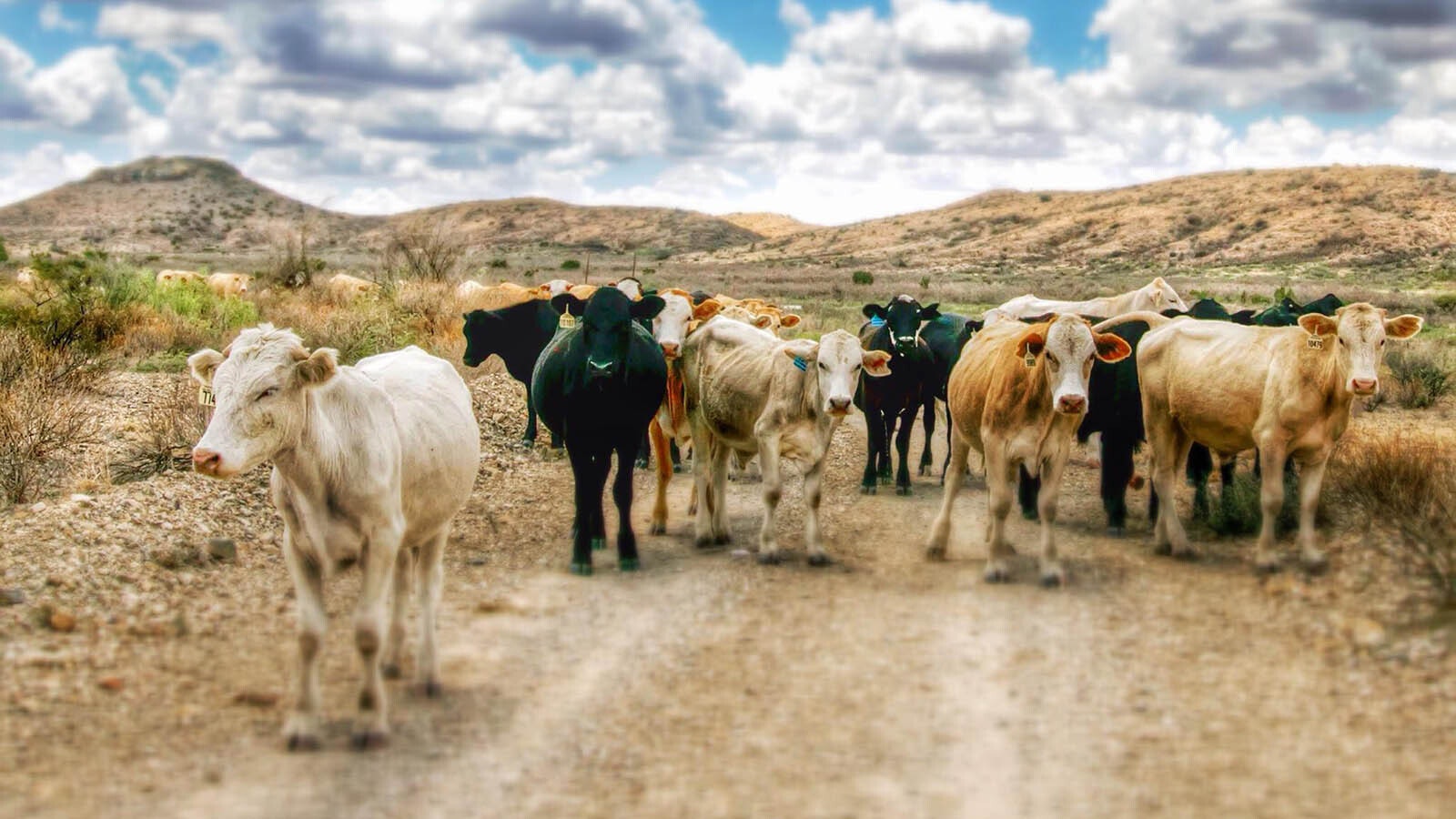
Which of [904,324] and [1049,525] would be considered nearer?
[1049,525]

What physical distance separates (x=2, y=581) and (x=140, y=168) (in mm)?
136805

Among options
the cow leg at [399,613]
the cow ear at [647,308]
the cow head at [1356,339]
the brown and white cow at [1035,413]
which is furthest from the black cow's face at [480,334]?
the cow head at [1356,339]

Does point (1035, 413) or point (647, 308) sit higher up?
point (647, 308)

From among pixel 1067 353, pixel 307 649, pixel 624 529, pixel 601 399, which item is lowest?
pixel 624 529

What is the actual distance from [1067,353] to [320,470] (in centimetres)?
528

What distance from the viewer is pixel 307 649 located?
18.5 feet

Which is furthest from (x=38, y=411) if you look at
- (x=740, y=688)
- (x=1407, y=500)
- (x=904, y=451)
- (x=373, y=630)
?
(x=1407, y=500)

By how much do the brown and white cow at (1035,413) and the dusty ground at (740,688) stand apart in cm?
32

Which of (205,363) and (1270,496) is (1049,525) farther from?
(205,363)

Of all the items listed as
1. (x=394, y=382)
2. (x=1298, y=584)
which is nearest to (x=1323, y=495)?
(x=1298, y=584)

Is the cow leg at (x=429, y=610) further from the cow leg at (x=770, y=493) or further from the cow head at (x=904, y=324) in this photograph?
the cow head at (x=904, y=324)

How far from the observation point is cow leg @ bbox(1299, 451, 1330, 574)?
850 cm

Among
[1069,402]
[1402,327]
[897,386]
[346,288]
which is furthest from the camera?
[346,288]

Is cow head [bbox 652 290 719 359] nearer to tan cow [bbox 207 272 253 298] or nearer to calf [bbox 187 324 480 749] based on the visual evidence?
calf [bbox 187 324 480 749]
